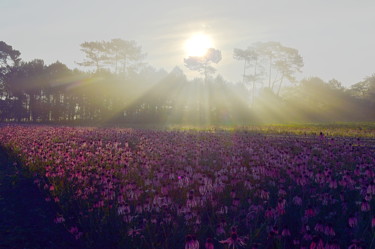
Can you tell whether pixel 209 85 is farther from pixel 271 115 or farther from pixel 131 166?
pixel 131 166

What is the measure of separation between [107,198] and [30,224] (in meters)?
1.44

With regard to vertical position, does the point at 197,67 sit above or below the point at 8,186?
above

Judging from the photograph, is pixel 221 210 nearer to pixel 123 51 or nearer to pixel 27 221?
pixel 27 221

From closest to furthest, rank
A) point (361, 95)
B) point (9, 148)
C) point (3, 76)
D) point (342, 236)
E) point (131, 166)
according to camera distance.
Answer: point (342, 236) → point (131, 166) → point (9, 148) → point (3, 76) → point (361, 95)

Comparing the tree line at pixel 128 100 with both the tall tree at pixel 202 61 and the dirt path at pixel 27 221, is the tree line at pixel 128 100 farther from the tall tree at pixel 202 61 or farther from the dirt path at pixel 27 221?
the dirt path at pixel 27 221

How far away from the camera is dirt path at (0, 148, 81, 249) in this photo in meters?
4.48

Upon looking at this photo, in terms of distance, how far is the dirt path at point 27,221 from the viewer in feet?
14.7

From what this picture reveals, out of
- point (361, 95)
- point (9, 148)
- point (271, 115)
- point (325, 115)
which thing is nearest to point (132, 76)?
point (271, 115)

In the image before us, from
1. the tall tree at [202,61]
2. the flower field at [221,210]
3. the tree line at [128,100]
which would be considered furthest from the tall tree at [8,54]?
the flower field at [221,210]

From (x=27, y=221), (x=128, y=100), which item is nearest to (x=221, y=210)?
(x=27, y=221)

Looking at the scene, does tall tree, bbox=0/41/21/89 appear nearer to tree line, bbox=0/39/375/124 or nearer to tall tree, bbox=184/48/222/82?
tree line, bbox=0/39/375/124

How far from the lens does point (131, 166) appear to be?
7258 mm

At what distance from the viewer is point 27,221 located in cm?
530

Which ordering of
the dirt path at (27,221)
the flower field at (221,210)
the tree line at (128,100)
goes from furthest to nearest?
the tree line at (128,100)
the dirt path at (27,221)
the flower field at (221,210)
